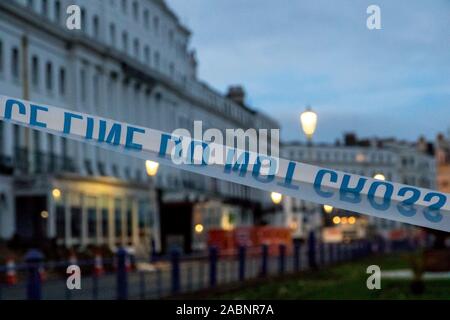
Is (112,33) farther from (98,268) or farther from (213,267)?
(98,268)

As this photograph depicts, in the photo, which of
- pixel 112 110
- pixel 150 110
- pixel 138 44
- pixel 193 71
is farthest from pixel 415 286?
pixel 193 71

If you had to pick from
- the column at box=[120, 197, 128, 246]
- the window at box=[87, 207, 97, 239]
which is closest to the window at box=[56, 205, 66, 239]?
the window at box=[87, 207, 97, 239]

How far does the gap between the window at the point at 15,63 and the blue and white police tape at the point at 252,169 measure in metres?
35.7

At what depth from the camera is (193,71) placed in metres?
69.1

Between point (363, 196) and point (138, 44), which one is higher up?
point (138, 44)

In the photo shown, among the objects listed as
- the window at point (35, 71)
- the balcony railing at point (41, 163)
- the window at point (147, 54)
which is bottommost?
the balcony railing at point (41, 163)

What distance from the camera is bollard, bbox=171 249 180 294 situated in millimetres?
22578

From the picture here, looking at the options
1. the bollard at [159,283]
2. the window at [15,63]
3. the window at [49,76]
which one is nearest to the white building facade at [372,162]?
the window at [49,76]

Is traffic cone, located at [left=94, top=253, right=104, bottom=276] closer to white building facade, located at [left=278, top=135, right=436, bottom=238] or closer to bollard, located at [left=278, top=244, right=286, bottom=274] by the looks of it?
bollard, located at [left=278, top=244, right=286, bottom=274]

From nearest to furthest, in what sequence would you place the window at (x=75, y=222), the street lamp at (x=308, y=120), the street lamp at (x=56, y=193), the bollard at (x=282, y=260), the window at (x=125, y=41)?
1. the street lamp at (x=308, y=120)
2. the bollard at (x=282, y=260)
3. the street lamp at (x=56, y=193)
4. the window at (x=75, y=222)
5. the window at (x=125, y=41)

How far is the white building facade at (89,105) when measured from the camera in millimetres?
41031

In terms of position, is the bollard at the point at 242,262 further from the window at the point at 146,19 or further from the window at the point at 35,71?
the window at the point at 35,71
